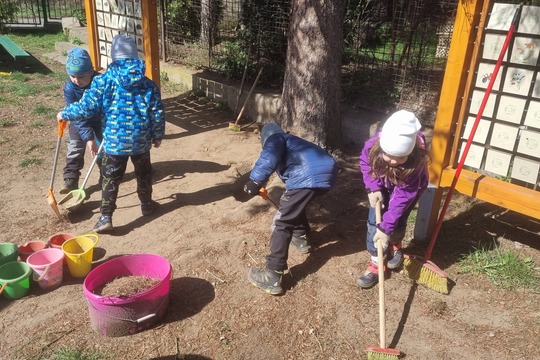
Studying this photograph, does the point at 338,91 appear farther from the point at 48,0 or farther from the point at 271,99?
the point at 48,0

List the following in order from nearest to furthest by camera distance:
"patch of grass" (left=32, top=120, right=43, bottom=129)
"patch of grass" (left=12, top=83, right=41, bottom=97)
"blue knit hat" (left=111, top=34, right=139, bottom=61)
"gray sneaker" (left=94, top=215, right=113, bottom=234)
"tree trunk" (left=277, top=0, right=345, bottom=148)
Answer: "blue knit hat" (left=111, top=34, right=139, bottom=61) < "gray sneaker" (left=94, top=215, right=113, bottom=234) < "tree trunk" (left=277, top=0, right=345, bottom=148) < "patch of grass" (left=32, top=120, right=43, bottom=129) < "patch of grass" (left=12, top=83, right=41, bottom=97)

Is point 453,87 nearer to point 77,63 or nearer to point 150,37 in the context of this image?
point 77,63

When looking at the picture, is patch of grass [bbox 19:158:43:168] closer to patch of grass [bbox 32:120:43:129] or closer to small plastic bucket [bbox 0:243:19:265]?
patch of grass [bbox 32:120:43:129]

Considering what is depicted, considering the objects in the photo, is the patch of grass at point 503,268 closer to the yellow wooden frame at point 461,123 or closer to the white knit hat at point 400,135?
the yellow wooden frame at point 461,123

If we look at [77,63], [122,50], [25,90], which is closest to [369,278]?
[122,50]

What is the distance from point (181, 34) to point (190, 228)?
21.1ft

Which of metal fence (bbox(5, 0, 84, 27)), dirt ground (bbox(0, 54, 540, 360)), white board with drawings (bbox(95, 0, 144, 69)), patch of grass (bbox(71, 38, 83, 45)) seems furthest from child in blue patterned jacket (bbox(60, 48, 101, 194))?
metal fence (bbox(5, 0, 84, 27))

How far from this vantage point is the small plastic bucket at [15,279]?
346cm

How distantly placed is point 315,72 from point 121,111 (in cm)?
244

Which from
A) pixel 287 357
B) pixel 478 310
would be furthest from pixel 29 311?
pixel 478 310

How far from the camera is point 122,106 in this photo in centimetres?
412

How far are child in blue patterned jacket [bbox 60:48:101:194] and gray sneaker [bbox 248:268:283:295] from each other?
2237mm

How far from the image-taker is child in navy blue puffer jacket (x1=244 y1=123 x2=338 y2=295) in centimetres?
355

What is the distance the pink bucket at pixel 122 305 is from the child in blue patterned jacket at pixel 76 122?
71.6 inches
